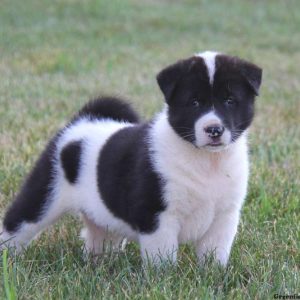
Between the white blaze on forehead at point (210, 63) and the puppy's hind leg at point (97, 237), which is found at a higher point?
the white blaze on forehead at point (210, 63)

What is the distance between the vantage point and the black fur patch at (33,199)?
4840mm

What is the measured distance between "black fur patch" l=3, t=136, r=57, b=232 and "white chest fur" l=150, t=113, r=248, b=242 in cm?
85

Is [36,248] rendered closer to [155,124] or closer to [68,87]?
[155,124]

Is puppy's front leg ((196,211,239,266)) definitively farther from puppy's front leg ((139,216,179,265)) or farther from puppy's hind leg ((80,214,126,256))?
puppy's hind leg ((80,214,126,256))

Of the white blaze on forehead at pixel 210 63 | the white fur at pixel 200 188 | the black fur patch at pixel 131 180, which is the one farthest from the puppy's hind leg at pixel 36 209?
the white blaze on forehead at pixel 210 63

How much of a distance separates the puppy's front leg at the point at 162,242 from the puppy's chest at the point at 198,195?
0.22 ft

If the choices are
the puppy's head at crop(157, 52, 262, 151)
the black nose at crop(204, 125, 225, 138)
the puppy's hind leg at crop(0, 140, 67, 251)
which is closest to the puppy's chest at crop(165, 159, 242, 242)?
the puppy's head at crop(157, 52, 262, 151)

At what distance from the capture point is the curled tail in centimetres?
523

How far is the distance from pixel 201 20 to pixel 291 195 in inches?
590

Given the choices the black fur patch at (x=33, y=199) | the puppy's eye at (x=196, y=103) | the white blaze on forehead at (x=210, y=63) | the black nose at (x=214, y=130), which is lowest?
the black fur patch at (x=33, y=199)

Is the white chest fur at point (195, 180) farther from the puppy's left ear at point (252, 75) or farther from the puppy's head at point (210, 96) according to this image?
the puppy's left ear at point (252, 75)

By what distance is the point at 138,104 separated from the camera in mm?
9508

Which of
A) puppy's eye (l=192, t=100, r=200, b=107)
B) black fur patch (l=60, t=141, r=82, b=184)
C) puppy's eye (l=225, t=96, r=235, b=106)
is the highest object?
puppy's eye (l=192, t=100, r=200, b=107)

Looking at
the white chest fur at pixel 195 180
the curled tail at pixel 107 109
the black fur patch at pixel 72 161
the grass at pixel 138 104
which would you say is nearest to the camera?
the grass at pixel 138 104
